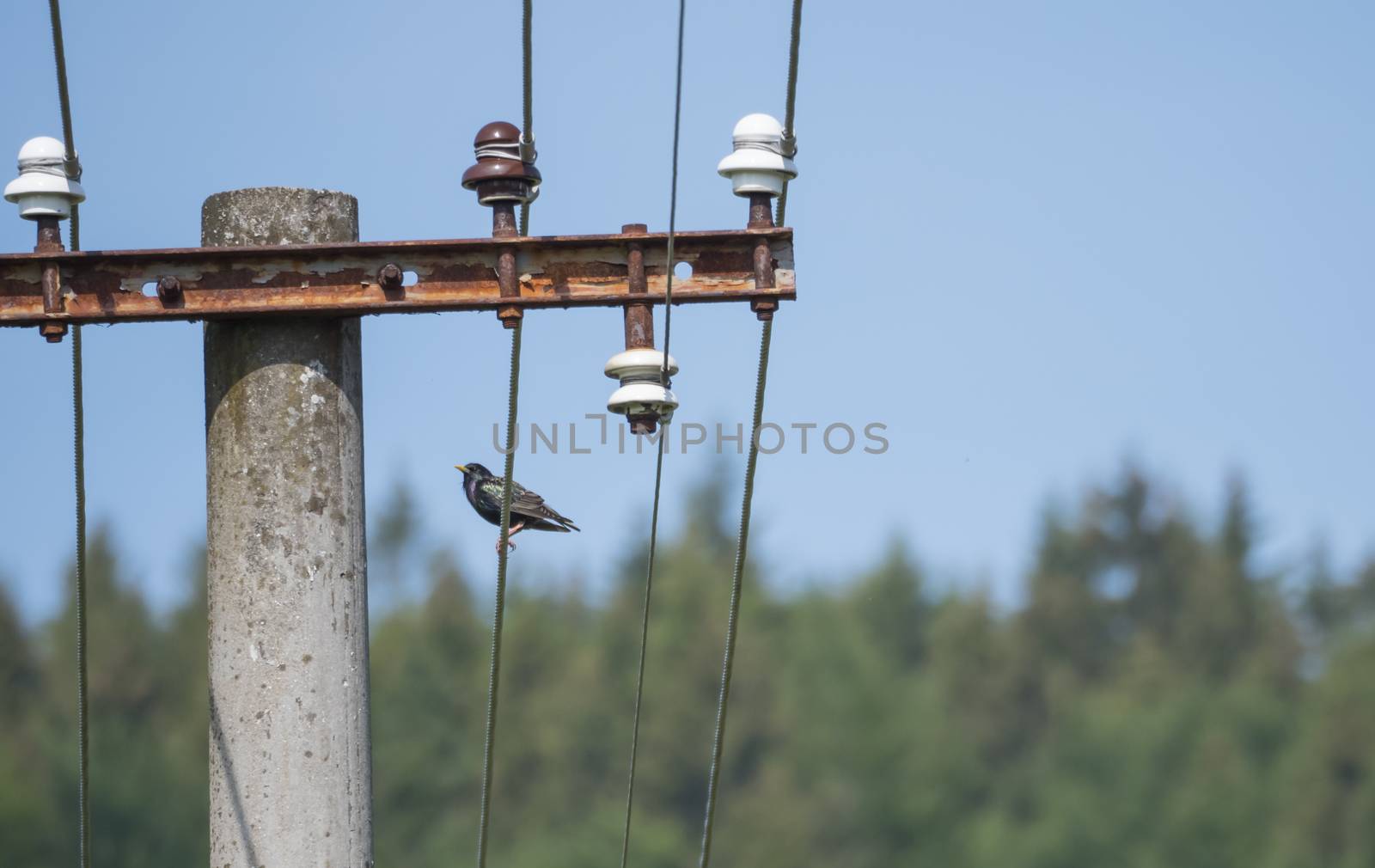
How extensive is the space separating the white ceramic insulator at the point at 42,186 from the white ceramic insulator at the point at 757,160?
217 centimetres

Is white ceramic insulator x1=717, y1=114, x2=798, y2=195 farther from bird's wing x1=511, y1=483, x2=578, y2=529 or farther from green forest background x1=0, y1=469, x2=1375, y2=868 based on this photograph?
green forest background x1=0, y1=469, x2=1375, y2=868

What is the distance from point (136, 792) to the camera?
6097 centimetres

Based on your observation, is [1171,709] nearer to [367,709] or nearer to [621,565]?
[621,565]

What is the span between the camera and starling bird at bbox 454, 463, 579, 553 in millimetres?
8461

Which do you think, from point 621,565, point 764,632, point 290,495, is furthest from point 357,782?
point 621,565

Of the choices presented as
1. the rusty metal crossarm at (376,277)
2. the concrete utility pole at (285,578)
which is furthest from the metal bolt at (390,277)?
the concrete utility pole at (285,578)

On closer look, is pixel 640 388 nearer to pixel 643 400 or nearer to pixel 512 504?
pixel 643 400

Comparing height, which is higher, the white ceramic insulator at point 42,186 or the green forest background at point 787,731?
the white ceramic insulator at point 42,186

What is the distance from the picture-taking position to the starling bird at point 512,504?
8461 mm

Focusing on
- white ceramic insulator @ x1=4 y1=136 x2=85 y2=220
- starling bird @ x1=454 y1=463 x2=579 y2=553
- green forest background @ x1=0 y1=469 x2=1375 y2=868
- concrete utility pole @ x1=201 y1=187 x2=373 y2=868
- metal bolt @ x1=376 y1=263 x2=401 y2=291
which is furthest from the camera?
green forest background @ x1=0 y1=469 x2=1375 y2=868

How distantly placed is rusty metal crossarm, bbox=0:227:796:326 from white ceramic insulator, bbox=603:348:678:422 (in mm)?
197

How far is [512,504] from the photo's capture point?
858cm

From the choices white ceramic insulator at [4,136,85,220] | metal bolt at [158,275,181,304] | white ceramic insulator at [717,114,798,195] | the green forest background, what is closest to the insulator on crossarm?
white ceramic insulator at [717,114,798,195]

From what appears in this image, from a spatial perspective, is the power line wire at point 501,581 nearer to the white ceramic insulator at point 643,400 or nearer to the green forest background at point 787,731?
the white ceramic insulator at point 643,400
